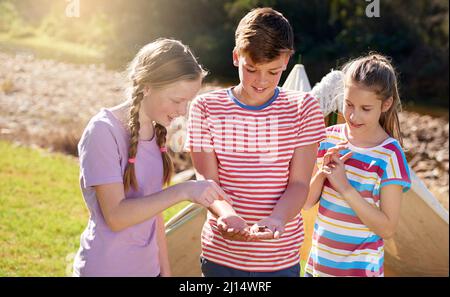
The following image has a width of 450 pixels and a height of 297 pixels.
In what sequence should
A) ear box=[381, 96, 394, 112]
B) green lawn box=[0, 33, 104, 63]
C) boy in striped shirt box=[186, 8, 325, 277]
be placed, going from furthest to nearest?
green lawn box=[0, 33, 104, 63]
ear box=[381, 96, 394, 112]
boy in striped shirt box=[186, 8, 325, 277]

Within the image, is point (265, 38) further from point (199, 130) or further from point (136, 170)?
point (136, 170)

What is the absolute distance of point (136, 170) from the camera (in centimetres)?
200

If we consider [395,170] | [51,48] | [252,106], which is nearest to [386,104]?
[395,170]

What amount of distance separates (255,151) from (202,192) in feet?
1.06

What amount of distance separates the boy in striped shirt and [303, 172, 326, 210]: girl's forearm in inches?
8.4

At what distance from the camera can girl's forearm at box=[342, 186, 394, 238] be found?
2.22m

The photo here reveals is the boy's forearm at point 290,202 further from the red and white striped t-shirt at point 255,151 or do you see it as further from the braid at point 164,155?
the braid at point 164,155

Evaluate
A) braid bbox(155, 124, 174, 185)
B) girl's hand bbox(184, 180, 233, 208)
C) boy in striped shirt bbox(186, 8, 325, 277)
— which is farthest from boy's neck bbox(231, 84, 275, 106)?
girl's hand bbox(184, 180, 233, 208)

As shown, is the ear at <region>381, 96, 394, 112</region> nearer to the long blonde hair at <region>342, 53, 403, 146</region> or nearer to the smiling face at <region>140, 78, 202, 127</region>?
the long blonde hair at <region>342, 53, 403, 146</region>

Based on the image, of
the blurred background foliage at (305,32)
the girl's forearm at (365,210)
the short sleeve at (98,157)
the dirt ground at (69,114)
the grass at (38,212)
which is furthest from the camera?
the blurred background foliage at (305,32)

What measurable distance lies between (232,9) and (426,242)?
1909 centimetres

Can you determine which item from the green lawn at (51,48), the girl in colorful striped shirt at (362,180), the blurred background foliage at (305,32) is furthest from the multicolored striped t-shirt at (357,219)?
the green lawn at (51,48)

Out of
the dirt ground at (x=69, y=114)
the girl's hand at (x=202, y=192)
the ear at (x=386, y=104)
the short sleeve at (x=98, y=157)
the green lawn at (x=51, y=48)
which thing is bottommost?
the green lawn at (x=51, y=48)

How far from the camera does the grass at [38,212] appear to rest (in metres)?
4.36
